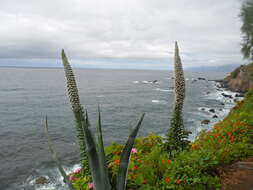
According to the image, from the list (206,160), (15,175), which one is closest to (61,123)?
(15,175)

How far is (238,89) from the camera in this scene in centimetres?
5341

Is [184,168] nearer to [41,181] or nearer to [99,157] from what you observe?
[99,157]

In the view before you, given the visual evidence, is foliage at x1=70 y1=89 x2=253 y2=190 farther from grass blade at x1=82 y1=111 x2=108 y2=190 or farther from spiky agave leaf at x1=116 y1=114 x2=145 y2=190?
grass blade at x1=82 y1=111 x2=108 y2=190

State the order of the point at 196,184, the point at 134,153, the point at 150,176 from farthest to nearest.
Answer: the point at 134,153, the point at 150,176, the point at 196,184

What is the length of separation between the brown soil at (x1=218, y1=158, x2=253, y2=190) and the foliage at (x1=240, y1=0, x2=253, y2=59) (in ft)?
75.1

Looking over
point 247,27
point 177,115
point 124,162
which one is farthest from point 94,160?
point 247,27

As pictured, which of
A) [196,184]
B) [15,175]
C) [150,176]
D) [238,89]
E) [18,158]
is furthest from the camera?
[238,89]

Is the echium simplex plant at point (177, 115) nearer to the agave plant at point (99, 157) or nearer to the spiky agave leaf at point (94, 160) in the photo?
the agave plant at point (99, 157)

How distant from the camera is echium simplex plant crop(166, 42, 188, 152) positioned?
421 cm

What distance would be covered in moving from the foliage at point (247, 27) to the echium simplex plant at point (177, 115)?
2275 centimetres

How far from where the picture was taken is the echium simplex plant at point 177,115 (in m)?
4.21

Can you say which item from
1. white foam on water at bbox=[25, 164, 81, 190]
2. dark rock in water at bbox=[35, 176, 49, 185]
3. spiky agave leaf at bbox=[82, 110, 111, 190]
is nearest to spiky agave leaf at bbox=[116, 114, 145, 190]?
spiky agave leaf at bbox=[82, 110, 111, 190]

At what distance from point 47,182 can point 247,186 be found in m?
13.4

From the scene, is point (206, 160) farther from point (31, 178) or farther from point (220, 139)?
point (31, 178)
